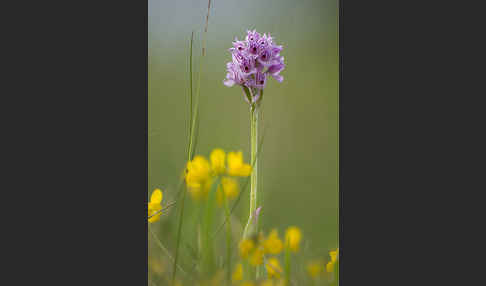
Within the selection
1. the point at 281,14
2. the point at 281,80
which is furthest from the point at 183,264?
the point at 281,14

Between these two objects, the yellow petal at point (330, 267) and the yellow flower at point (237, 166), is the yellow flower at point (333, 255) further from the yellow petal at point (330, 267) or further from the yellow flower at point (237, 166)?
the yellow flower at point (237, 166)

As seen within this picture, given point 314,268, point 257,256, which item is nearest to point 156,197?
point 257,256

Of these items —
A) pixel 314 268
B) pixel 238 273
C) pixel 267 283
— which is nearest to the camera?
pixel 267 283

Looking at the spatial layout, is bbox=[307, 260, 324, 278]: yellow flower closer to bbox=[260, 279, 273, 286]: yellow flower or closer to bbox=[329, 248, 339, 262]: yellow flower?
bbox=[329, 248, 339, 262]: yellow flower

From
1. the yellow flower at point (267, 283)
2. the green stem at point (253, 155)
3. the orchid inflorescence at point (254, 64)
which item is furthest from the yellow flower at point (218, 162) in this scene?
the yellow flower at point (267, 283)

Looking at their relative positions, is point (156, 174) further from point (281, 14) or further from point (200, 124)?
point (281, 14)

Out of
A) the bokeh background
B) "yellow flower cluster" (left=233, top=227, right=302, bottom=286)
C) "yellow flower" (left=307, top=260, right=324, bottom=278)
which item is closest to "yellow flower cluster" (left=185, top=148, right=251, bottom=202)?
the bokeh background

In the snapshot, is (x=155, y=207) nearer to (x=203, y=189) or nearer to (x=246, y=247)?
(x=203, y=189)
